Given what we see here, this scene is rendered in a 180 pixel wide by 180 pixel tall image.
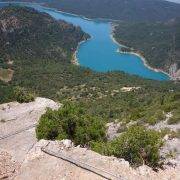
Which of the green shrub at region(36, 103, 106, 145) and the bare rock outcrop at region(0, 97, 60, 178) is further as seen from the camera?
the green shrub at region(36, 103, 106, 145)

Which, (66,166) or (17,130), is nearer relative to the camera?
(66,166)

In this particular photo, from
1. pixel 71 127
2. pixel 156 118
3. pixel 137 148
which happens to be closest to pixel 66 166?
pixel 137 148

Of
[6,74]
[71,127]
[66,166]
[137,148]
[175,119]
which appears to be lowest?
[6,74]

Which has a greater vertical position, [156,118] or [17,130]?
[156,118]

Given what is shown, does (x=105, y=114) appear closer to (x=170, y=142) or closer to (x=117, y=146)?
(x=170, y=142)

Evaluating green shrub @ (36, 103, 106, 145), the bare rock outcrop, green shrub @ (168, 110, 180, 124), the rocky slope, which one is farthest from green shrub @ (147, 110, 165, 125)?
the rocky slope

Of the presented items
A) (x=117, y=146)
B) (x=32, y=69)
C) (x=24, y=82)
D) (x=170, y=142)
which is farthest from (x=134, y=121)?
(x=32, y=69)

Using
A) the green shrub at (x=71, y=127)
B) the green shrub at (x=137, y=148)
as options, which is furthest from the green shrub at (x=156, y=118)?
the green shrub at (x=137, y=148)

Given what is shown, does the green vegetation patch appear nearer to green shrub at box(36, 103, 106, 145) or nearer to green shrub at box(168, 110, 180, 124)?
green shrub at box(168, 110, 180, 124)

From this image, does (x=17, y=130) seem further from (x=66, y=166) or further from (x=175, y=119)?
(x=66, y=166)
